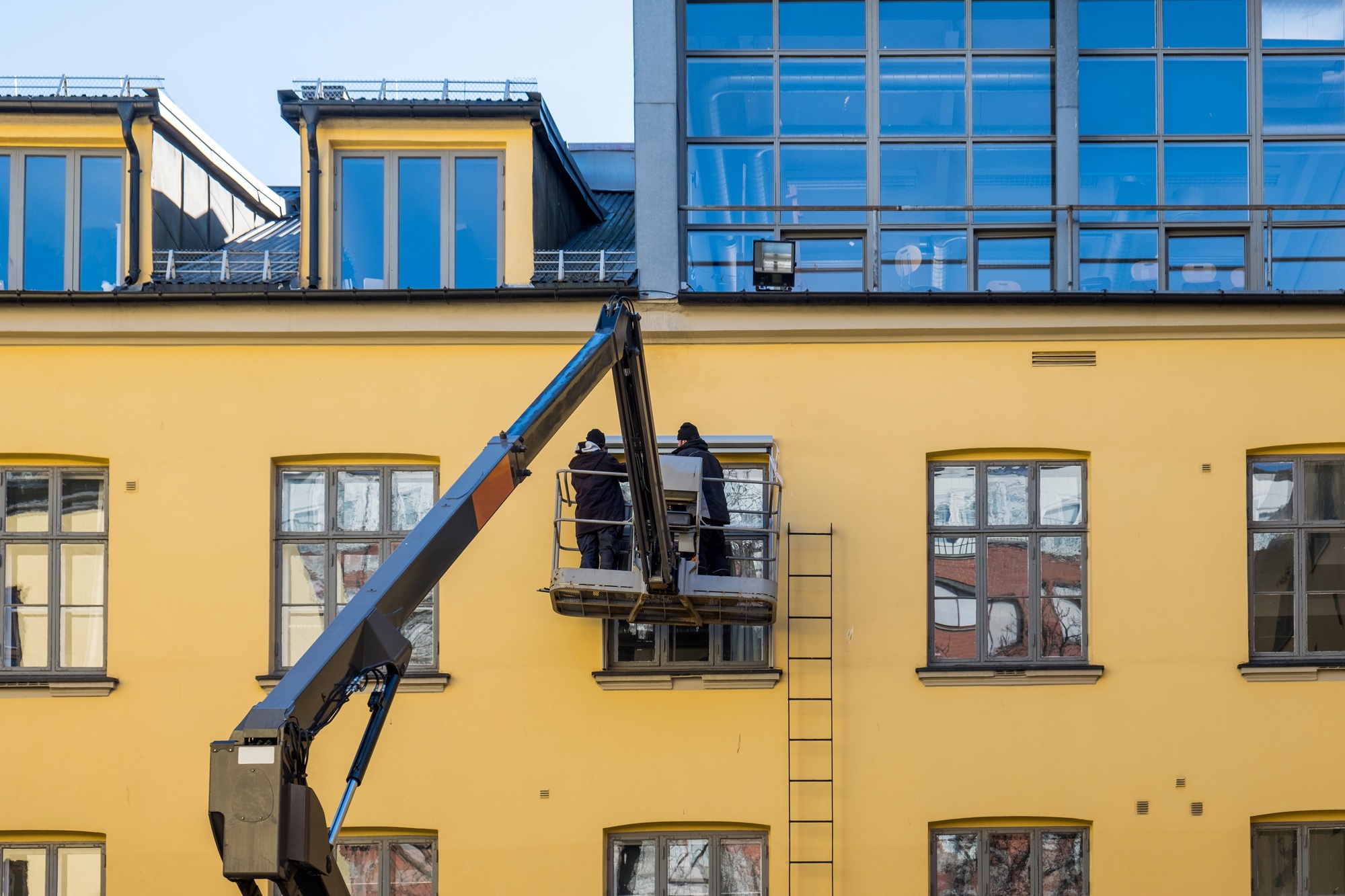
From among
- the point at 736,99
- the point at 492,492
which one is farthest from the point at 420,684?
the point at 736,99

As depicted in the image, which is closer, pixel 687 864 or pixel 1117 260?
pixel 687 864

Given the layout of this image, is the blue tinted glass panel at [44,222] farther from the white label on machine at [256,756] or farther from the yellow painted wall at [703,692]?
the white label on machine at [256,756]

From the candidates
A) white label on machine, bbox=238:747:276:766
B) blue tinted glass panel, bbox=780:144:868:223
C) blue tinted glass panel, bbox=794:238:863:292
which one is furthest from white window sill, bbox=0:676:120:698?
blue tinted glass panel, bbox=780:144:868:223

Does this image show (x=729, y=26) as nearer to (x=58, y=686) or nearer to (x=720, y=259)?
(x=720, y=259)

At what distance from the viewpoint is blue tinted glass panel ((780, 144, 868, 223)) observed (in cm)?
1140

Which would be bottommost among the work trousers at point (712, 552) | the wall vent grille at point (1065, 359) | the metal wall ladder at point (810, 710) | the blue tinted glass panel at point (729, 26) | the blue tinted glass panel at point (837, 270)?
the metal wall ladder at point (810, 710)

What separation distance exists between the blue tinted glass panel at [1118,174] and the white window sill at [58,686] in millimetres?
10253

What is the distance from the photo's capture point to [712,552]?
31.0 feet

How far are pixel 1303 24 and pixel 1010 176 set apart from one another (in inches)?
129

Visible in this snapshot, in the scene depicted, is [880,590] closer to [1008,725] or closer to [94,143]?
[1008,725]

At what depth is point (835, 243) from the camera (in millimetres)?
11344

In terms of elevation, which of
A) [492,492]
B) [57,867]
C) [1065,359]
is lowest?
[57,867]

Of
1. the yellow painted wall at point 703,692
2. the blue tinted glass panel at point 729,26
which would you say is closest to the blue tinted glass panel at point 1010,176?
the yellow painted wall at point 703,692

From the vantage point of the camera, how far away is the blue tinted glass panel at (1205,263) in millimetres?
11344
